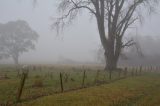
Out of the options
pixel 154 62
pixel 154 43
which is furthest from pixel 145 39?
pixel 154 62

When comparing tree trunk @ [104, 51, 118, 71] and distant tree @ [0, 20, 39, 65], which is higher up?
distant tree @ [0, 20, 39, 65]

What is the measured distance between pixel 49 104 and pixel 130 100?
15.8 feet

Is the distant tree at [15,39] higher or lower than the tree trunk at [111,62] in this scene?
higher

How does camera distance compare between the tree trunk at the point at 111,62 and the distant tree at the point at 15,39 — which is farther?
the distant tree at the point at 15,39

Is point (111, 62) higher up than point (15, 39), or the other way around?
point (15, 39)

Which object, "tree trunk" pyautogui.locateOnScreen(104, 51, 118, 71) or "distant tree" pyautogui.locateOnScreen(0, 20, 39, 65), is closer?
"tree trunk" pyautogui.locateOnScreen(104, 51, 118, 71)

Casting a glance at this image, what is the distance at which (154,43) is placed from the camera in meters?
86.8

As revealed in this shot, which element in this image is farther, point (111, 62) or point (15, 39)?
point (15, 39)

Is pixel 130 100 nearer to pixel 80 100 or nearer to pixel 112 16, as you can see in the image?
pixel 80 100

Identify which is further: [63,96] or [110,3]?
[110,3]

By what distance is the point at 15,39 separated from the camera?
80.4 m

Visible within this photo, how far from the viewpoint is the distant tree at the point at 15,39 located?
7819 cm

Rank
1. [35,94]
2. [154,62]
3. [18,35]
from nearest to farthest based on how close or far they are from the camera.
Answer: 1. [35,94]
2. [154,62]
3. [18,35]

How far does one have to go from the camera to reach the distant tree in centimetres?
7819
